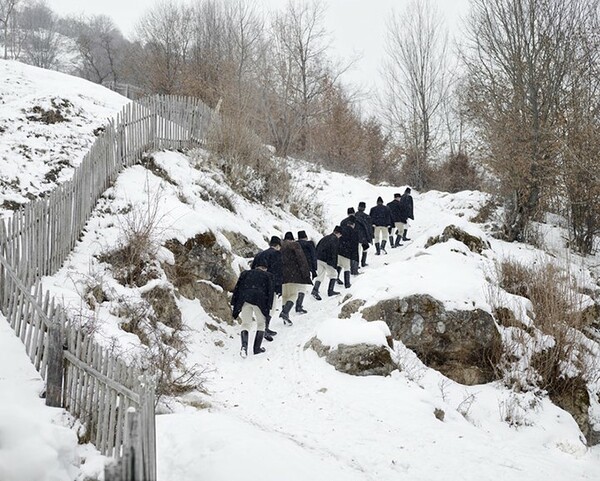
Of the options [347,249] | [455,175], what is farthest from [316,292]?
[455,175]

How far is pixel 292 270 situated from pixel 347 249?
2.42 m

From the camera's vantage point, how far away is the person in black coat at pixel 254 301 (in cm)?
937

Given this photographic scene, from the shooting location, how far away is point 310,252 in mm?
12711

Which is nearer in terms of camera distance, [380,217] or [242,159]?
[380,217]

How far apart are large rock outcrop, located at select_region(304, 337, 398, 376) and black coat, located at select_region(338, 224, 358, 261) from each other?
17.8 ft

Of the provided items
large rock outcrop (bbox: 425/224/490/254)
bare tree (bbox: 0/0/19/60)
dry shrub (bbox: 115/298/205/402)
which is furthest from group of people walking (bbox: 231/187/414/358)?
bare tree (bbox: 0/0/19/60)

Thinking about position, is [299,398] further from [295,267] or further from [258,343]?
[295,267]

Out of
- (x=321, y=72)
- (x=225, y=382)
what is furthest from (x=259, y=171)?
(x=321, y=72)

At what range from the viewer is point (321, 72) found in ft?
103

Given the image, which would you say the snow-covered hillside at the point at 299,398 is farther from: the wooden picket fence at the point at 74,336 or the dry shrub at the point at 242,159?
the dry shrub at the point at 242,159

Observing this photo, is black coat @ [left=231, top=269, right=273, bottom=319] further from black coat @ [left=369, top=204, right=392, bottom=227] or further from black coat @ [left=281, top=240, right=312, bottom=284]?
black coat @ [left=369, top=204, right=392, bottom=227]

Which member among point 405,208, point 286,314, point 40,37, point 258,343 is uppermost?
point 40,37

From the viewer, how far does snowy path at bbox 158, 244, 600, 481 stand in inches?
195

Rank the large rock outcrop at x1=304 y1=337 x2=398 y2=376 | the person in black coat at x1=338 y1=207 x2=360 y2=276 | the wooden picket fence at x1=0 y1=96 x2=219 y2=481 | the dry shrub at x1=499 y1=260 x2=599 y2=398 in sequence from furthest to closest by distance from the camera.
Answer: the person in black coat at x1=338 y1=207 x2=360 y2=276, the dry shrub at x1=499 y1=260 x2=599 y2=398, the large rock outcrop at x1=304 y1=337 x2=398 y2=376, the wooden picket fence at x1=0 y1=96 x2=219 y2=481
